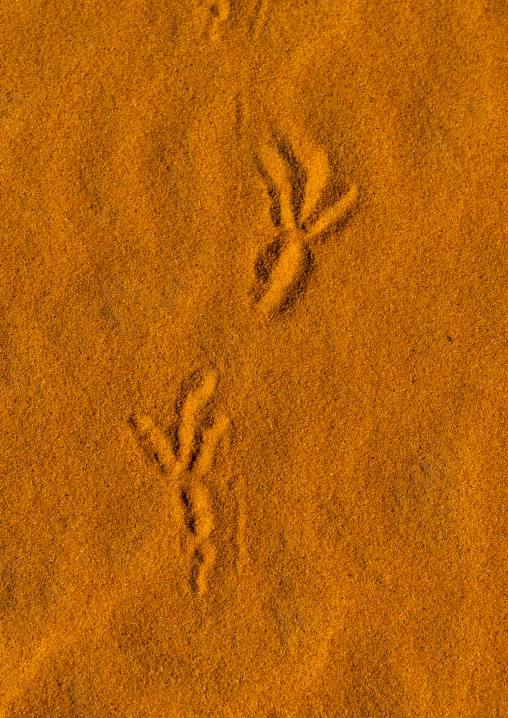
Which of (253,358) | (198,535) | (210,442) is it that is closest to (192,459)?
(210,442)

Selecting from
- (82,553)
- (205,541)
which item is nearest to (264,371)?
(205,541)

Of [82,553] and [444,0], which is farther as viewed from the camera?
[444,0]

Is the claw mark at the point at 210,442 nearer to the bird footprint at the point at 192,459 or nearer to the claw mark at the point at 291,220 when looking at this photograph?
the bird footprint at the point at 192,459

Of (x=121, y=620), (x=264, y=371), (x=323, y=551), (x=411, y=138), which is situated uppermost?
(x=411, y=138)

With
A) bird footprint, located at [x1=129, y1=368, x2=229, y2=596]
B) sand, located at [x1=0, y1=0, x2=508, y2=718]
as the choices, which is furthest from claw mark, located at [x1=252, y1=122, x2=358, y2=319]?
bird footprint, located at [x1=129, y1=368, x2=229, y2=596]

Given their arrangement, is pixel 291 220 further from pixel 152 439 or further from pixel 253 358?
pixel 152 439

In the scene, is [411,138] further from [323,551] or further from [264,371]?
[323,551]

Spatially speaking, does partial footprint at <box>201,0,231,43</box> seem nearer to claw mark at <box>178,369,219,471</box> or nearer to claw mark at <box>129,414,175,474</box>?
claw mark at <box>178,369,219,471</box>
